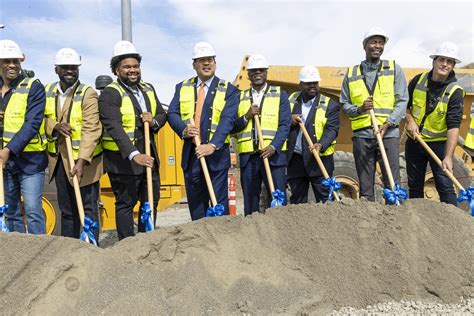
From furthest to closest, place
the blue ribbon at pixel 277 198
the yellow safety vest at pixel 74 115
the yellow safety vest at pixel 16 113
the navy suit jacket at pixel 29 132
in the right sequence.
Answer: the blue ribbon at pixel 277 198
the yellow safety vest at pixel 74 115
the yellow safety vest at pixel 16 113
the navy suit jacket at pixel 29 132

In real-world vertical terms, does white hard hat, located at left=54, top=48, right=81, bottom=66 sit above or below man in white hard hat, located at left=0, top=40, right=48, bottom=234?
above

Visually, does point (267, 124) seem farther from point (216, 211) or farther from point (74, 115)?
point (74, 115)

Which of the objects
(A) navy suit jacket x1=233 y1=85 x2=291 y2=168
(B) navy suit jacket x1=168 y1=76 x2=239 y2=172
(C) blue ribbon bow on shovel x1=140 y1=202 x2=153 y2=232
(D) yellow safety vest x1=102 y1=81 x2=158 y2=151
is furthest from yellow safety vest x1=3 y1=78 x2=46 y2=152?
(A) navy suit jacket x1=233 y1=85 x2=291 y2=168

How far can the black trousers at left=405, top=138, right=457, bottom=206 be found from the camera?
4926 millimetres

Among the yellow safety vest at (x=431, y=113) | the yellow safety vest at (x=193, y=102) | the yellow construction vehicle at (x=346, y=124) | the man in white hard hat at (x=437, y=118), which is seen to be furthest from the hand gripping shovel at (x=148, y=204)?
the yellow construction vehicle at (x=346, y=124)

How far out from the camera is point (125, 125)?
14.3ft

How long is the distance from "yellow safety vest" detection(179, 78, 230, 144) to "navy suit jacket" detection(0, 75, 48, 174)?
4.37ft

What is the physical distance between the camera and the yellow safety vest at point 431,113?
483 cm

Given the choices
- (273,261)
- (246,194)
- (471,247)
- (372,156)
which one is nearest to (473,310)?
(471,247)

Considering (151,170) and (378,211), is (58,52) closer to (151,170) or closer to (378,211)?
(151,170)

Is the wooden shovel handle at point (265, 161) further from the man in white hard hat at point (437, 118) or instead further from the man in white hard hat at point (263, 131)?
the man in white hard hat at point (437, 118)

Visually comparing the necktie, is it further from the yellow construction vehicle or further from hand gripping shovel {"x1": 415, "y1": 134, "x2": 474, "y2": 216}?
the yellow construction vehicle

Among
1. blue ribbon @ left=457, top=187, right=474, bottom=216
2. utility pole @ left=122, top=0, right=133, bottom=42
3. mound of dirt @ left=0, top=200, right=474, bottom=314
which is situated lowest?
mound of dirt @ left=0, top=200, right=474, bottom=314

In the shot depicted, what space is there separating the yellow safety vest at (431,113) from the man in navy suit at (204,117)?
1987 mm
